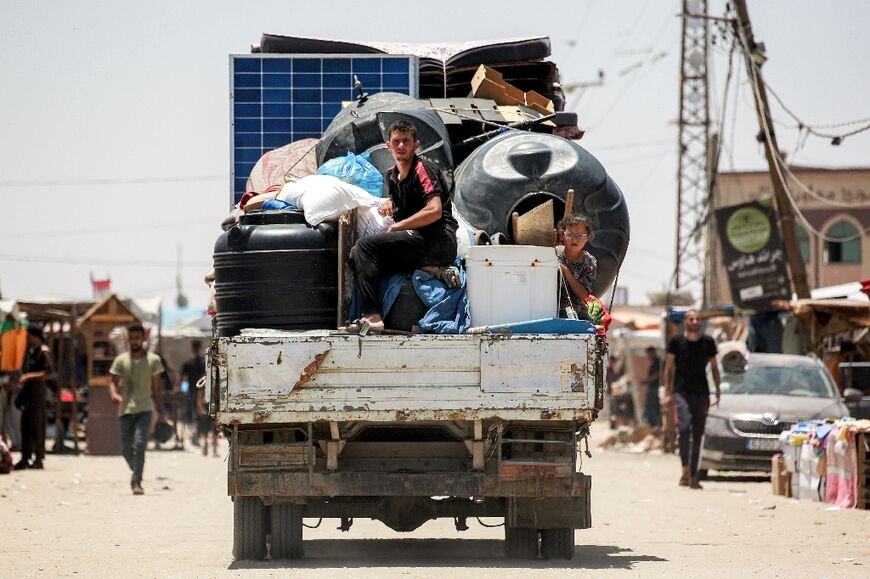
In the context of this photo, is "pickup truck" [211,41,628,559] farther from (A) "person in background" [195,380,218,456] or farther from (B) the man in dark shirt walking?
(A) "person in background" [195,380,218,456]

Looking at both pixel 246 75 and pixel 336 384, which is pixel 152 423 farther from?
pixel 336 384

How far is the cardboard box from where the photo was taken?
13750mm

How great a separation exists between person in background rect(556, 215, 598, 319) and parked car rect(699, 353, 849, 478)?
9.26 meters

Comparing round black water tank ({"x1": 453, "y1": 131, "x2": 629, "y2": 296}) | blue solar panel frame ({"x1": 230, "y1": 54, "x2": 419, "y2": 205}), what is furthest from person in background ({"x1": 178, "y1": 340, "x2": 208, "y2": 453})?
round black water tank ({"x1": 453, "y1": 131, "x2": 629, "y2": 296})

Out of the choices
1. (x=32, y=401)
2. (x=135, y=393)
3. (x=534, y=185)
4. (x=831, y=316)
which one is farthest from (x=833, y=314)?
(x=534, y=185)

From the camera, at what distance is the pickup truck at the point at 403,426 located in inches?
365

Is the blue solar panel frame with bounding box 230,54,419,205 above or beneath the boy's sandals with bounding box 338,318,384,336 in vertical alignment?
above

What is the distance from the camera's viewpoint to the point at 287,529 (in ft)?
33.7

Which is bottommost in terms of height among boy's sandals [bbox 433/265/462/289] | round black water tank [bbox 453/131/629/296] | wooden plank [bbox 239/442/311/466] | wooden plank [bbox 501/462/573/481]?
wooden plank [bbox 501/462/573/481]

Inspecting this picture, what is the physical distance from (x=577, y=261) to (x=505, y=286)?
4.01ft

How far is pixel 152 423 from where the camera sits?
1730 centimetres

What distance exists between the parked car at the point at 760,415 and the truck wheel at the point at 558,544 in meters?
9.37

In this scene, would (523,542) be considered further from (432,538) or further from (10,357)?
(10,357)

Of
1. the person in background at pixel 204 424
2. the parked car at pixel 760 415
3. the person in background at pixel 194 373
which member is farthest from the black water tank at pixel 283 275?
the person in background at pixel 194 373
